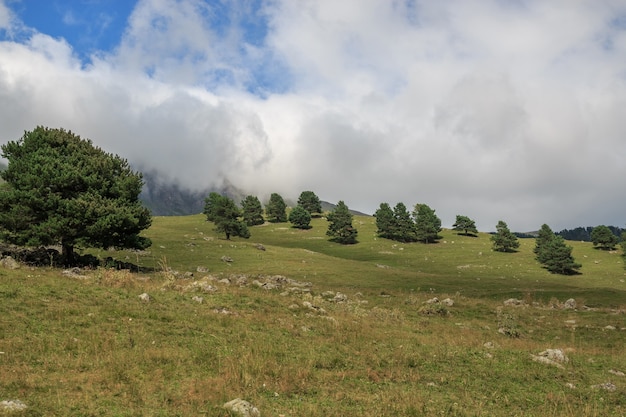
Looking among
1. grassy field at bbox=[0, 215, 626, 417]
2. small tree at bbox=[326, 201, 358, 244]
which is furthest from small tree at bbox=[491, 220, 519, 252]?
grassy field at bbox=[0, 215, 626, 417]

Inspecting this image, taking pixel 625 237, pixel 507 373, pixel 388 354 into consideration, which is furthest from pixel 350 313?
pixel 625 237

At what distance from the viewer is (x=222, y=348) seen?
46.6 ft

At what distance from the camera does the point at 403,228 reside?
133 metres

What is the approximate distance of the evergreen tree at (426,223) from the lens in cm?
13125

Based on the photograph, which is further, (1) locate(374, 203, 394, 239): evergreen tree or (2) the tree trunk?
(1) locate(374, 203, 394, 239): evergreen tree

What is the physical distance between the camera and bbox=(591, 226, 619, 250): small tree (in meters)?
117

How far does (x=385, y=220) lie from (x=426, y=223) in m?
13.5

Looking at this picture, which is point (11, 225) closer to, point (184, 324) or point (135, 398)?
point (184, 324)

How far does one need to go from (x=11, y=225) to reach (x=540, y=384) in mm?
39259

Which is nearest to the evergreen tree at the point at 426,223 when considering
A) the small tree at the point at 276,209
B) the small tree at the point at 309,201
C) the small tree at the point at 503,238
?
the small tree at the point at 503,238

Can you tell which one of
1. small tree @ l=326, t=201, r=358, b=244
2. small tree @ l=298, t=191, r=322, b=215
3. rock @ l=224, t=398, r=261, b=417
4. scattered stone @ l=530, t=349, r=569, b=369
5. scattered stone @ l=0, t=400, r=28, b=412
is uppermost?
small tree @ l=298, t=191, r=322, b=215

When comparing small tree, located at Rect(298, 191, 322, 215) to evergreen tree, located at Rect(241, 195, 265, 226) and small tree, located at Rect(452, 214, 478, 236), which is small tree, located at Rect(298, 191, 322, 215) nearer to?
evergreen tree, located at Rect(241, 195, 265, 226)

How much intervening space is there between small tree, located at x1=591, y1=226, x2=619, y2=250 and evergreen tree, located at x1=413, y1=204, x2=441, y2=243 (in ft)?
149

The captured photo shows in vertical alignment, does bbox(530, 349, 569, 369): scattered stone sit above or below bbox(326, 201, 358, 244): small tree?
below
